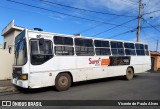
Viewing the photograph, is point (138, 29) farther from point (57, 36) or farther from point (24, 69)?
point (24, 69)

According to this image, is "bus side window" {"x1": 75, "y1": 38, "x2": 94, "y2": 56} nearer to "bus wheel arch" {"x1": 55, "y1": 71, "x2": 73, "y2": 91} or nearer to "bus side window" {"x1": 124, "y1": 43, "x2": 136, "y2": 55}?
"bus wheel arch" {"x1": 55, "y1": 71, "x2": 73, "y2": 91}

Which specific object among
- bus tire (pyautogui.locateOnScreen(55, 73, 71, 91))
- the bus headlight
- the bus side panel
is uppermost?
the bus side panel

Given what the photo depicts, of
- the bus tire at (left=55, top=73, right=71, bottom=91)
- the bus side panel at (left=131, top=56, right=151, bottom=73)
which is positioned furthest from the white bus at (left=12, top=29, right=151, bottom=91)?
the bus side panel at (left=131, top=56, right=151, bottom=73)

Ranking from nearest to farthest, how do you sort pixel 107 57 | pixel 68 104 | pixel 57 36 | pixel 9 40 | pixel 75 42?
pixel 68 104 → pixel 57 36 → pixel 75 42 → pixel 107 57 → pixel 9 40

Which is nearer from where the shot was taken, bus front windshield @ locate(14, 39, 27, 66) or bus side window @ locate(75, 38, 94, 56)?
bus front windshield @ locate(14, 39, 27, 66)

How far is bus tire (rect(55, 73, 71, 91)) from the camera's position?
426 inches

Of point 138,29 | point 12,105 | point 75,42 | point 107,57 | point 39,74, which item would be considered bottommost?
point 12,105

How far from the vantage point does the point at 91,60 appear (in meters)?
12.6

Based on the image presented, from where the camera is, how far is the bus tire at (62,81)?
10.8 m

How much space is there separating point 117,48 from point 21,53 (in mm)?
7223

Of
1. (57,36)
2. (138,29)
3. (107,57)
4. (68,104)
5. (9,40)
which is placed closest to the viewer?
(68,104)

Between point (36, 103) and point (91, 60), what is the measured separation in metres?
5.27

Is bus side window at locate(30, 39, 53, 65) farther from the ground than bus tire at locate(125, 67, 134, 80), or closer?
farther from the ground

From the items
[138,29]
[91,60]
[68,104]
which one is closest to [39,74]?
[68,104]
